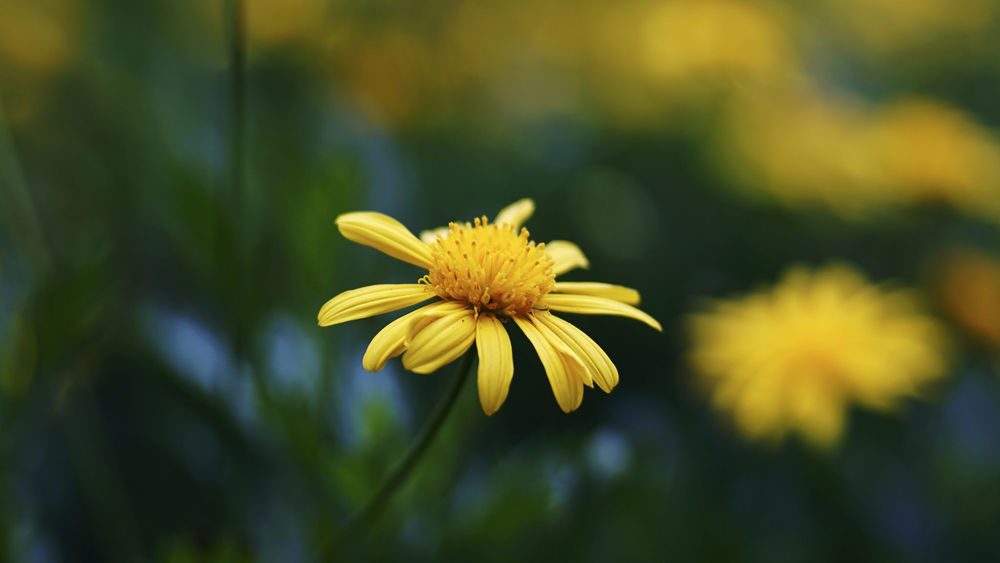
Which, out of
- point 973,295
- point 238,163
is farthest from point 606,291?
point 973,295

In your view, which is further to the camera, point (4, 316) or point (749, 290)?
point (749, 290)

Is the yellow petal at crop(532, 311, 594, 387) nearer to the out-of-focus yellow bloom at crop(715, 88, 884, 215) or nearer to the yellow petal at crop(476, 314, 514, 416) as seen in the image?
the yellow petal at crop(476, 314, 514, 416)

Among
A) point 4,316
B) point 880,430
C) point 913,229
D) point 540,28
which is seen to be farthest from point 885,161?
point 4,316

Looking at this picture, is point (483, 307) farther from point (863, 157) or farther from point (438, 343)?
point (863, 157)

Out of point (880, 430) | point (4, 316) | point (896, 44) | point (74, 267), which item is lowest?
point (4, 316)

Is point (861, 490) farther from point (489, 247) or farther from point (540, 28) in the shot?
point (540, 28)

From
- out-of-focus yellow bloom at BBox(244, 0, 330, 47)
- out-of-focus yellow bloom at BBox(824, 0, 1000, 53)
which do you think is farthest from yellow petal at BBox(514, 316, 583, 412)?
out-of-focus yellow bloom at BBox(824, 0, 1000, 53)
